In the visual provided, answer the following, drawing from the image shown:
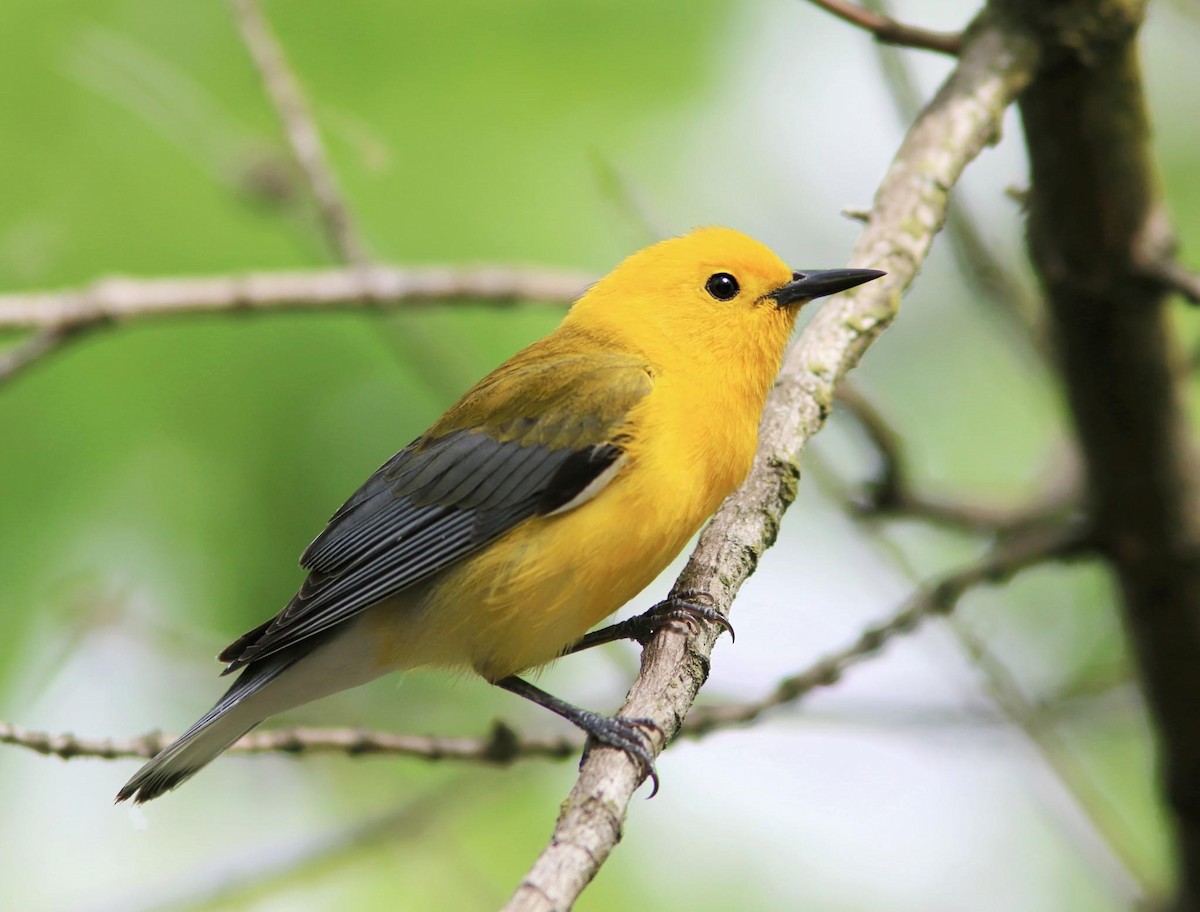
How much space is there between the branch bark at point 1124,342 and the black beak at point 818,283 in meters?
0.65

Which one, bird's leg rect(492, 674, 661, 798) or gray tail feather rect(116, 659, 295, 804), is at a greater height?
bird's leg rect(492, 674, 661, 798)

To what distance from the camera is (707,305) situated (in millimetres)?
4590

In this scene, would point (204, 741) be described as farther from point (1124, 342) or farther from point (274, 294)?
point (1124, 342)

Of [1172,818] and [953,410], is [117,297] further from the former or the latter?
[953,410]

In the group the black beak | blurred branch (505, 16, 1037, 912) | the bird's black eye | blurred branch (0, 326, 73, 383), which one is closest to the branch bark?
blurred branch (505, 16, 1037, 912)

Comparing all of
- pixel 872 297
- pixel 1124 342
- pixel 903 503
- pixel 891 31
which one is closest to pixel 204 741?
pixel 872 297

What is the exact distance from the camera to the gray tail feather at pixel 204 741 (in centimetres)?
366

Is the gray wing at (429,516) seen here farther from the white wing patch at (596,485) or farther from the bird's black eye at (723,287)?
the bird's black eye at (723,287)

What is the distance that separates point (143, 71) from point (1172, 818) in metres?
5.03

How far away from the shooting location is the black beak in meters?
3.74

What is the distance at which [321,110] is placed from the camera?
19.1 feet

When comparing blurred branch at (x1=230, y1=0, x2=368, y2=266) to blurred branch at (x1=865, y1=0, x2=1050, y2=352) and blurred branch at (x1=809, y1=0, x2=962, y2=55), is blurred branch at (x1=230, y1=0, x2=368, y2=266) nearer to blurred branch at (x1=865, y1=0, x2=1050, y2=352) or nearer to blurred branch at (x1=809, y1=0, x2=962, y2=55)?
blurred branch at (x1=809, y1=0, x2=962, y2=55)

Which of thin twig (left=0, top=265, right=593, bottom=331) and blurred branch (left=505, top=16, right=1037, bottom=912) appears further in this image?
thin twig (left=0, top=265, right=593, bottom=331)

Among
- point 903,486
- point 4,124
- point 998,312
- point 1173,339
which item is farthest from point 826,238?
point 4,124
